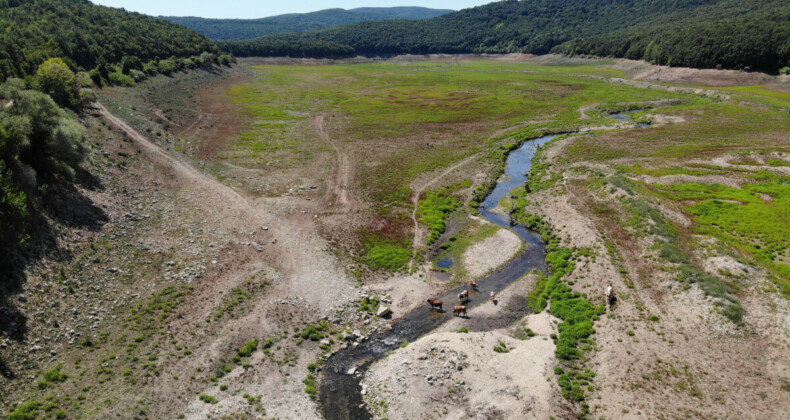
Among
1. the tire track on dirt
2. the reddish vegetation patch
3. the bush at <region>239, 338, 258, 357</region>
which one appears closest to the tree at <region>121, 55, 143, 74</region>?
the reddish vegetation patch

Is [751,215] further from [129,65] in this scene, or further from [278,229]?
[129,65]

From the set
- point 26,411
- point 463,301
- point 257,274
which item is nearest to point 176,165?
point 257,274

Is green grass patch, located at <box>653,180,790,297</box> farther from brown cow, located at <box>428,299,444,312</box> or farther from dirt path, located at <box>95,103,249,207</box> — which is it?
dirt path, located at <box>95,103,249,207</box>

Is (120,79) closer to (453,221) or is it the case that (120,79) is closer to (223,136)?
(223,136)

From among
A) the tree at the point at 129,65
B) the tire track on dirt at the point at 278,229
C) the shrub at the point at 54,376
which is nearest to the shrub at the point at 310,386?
the tire track on dirt at the point at 278,229

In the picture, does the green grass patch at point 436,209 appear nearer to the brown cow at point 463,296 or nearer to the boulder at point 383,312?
the brown cow at point 463,296

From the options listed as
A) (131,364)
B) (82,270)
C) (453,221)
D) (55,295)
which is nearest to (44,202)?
(82,270)

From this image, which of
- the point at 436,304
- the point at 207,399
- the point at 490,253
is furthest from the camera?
the point at 490,253
